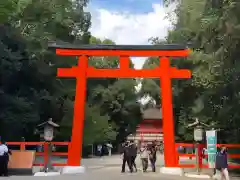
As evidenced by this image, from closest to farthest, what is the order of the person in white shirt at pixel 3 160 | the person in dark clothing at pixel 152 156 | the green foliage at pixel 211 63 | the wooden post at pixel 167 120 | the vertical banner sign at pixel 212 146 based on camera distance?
the green foliage at pixel 211 63
the person in white shirt at pixel 3 160
the vertical banner sign at pixel 212 146
the wooden post at pixel 167 120
the person in dark clothing at pixel 152 156

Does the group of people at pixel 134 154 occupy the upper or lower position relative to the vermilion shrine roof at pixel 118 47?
lower

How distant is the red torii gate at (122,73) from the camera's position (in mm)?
19297

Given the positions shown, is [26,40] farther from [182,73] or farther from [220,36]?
[220,36]

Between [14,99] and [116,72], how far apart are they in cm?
976

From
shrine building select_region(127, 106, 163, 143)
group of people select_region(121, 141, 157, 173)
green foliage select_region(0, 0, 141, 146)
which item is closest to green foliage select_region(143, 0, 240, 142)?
group of people select_region(121, 141, 157, 173)

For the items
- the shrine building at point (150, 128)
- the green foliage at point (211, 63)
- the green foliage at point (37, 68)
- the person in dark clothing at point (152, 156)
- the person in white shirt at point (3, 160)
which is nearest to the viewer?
the green foliage at point (211, 63)

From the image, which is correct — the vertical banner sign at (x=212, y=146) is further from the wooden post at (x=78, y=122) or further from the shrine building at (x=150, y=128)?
the shrine building at (x=150, y=128)

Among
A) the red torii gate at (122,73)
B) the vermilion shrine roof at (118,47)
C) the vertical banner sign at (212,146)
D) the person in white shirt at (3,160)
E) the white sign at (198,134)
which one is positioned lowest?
the person in white shirt at (3,160)

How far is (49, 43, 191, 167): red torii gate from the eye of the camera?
19297 millimetres

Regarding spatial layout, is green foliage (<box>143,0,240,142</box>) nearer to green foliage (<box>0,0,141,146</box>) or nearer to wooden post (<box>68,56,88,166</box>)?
wooden post (<box>68,56,88,166</box>)

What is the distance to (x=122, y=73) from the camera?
20.1 m

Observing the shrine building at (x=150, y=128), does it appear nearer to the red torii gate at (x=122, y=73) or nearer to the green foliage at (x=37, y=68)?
the green foliage at (x=37, y=68)

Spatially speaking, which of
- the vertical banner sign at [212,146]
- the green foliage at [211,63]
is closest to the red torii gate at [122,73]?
the green foliage at [211,63]

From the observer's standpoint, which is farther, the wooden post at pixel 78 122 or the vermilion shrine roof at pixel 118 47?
the vermilion shrine roof at pixel 118 47
